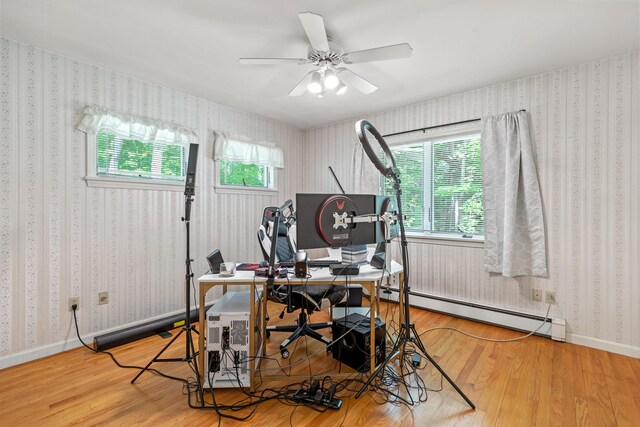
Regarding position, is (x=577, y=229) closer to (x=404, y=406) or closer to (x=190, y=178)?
(x=404, y=406)

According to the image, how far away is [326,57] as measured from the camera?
1987 mm

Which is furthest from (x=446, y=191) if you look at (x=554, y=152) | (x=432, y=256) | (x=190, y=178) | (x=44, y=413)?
(x=44, y=413)

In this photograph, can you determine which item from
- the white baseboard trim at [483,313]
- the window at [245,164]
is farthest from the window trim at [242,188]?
the white baseboard trim at [483,313]

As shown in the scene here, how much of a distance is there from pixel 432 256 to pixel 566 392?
160 cm

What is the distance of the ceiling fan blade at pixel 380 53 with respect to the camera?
176cm

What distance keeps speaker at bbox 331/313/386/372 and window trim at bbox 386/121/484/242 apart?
1.49 meters

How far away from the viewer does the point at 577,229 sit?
7.86 feet

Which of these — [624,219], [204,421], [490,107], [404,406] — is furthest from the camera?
[490,107]

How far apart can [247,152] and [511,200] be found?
2.85 m

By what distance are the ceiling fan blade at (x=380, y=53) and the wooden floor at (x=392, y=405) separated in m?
2.11

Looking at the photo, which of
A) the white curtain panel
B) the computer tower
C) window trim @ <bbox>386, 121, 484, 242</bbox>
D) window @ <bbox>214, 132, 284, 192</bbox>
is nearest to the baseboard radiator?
the white curtain panel

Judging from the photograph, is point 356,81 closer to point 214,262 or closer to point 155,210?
point 214,262

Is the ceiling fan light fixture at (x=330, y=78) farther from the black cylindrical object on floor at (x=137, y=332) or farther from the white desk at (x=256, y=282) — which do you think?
the black cylindrical object on floor at (x=137, y=332)

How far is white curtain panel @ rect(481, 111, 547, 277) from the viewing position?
8.32 feet
